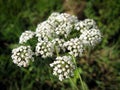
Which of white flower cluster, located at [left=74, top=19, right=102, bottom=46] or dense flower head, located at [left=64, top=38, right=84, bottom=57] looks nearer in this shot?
dense flower head, located at [left=64, top=38, right=84, bottom=57]

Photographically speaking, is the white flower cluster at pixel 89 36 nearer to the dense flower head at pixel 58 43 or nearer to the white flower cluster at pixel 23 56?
the dense flower head at pixel 58 43

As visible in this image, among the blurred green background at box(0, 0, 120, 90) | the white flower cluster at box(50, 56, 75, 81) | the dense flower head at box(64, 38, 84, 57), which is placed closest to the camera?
the white flower cluster at box(50, 56, 75, 81)

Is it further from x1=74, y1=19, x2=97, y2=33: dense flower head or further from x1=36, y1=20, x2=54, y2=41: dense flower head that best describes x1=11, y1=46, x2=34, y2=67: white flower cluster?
x1=74, y1=19, x2=97, y2=33: dense flower head

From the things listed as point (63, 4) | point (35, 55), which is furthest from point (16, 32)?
point (35, 55)

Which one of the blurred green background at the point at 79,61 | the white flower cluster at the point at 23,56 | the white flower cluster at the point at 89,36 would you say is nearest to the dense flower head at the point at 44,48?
the white flower cluster at the point at 23,56

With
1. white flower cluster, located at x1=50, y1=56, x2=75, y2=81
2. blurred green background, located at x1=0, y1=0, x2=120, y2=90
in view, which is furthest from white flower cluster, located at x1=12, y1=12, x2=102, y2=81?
blurred green background, located at x1=0, y1=0, x2=120, y2=90

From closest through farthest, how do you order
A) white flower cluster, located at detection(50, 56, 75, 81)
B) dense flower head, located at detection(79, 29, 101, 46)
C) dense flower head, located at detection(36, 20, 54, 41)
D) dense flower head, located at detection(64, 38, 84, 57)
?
white flower cluster, located at detection(50, 56, 75, 81)
dense flower head, located at detection(64, 38, 84, 57)
dense flower head, located at detection(79, 29, 101, 46)
dense flower head, located at detection(36, 20, 54, 41)

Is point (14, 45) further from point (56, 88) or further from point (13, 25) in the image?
point (56, 88)

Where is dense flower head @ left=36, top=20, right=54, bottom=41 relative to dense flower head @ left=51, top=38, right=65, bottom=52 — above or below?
above

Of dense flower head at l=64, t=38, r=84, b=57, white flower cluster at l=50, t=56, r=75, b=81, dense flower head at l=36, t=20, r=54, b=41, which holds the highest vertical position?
dense flower head at l=36, t=20, r=54, b=41
